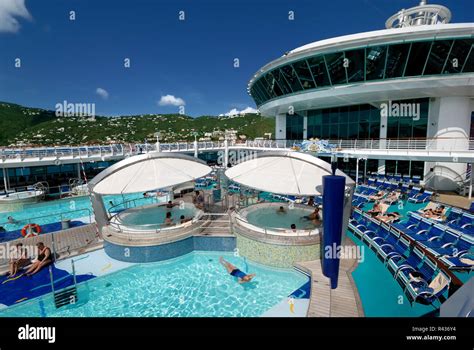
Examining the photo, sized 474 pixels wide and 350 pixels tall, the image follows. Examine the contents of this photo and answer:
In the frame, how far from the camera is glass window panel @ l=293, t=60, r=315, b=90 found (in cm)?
1984

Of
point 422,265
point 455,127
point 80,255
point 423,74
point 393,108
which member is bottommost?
point 80,255

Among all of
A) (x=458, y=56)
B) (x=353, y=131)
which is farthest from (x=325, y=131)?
(x=458, y=56)

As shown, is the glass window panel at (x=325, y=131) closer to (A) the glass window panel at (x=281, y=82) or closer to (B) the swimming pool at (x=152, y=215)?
(A) the glass window panel at (x=281, y=82)

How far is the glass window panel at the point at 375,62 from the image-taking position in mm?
16406

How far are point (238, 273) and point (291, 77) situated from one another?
1868 cm

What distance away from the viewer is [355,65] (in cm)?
1762

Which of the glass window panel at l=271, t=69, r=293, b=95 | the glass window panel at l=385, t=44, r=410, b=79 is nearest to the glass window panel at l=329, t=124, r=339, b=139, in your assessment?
the glass window panel at l=271, t=69, r=293, b=95

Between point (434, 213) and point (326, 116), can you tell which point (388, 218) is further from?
point (326, 116)

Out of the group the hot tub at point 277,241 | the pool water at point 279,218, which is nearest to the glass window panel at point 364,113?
the pool water at point 279,218

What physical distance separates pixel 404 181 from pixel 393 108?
6.14 m

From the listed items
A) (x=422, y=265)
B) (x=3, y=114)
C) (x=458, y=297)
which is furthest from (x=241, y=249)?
(x=3, y=114)

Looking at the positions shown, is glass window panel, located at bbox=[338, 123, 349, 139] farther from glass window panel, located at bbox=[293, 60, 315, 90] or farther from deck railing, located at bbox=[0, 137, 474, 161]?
glass window panel, located at bbox=[293, 60, 315, 90]
